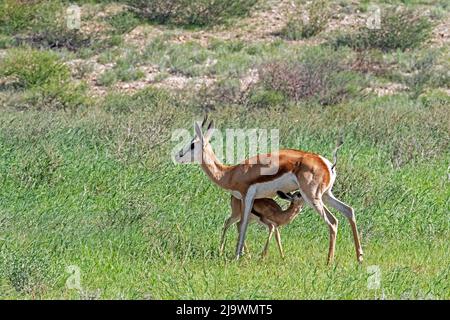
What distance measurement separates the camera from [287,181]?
9555 mm

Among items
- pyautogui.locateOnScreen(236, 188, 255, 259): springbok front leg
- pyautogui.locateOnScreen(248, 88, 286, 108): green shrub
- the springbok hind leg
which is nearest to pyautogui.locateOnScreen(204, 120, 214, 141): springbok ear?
pyautogui.locateOnScreen(236, 188, 255, 259): springbok front leg

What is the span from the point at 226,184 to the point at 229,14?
53.9 feet

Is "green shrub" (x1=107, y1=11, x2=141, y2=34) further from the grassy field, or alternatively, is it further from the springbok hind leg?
the springbok hind leg

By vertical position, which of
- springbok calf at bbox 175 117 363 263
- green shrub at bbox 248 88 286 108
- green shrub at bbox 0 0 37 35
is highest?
springbok calf at bbox 175 117 363 263

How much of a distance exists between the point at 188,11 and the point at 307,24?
2909 millimetres

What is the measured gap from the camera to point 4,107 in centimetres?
1852

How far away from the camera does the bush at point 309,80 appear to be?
66.2ft

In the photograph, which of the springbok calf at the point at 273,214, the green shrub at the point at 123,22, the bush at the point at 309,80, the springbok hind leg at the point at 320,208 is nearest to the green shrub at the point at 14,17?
the green shrub at the point at 123,22

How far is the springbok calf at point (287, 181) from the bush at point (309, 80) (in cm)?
1020

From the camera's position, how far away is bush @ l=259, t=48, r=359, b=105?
20172mm

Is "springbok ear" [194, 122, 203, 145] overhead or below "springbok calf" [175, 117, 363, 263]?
overhead

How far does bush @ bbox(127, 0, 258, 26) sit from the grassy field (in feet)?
0.63

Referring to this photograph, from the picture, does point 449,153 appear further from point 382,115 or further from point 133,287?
point 133,287
